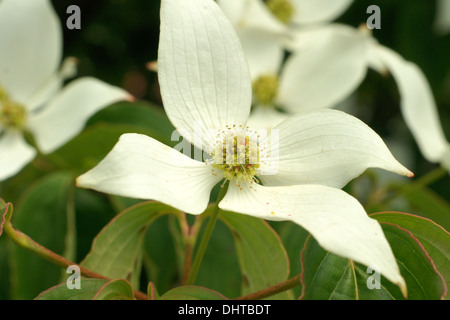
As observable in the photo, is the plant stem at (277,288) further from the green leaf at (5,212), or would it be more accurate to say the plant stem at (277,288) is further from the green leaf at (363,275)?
the green leaf at (5,212)

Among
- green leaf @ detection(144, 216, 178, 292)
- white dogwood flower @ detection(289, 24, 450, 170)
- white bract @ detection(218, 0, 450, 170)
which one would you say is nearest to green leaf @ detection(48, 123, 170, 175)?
green leaf @ detection(144, 216, 178, 292)

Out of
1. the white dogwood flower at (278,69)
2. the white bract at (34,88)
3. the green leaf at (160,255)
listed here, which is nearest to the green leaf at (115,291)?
the green leaf at (160,255)

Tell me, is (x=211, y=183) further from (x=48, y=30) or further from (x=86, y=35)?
(x=86, y=35)

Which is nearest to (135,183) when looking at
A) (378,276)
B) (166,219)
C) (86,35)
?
(378,276)

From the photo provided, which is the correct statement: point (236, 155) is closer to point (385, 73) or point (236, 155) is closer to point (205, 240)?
point (205, 240)

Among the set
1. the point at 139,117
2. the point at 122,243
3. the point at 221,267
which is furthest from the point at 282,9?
the point at 122,243

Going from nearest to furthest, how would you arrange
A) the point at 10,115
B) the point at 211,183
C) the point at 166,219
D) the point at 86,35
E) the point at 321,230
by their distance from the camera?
the point at 321,230
the point at 211,183
the point at 166,219
the point at 10,115
the point at 86,35
